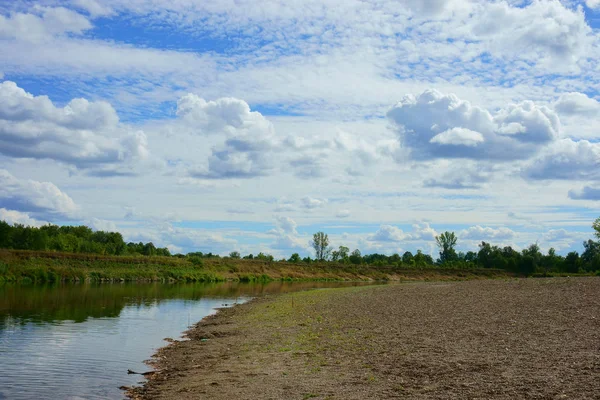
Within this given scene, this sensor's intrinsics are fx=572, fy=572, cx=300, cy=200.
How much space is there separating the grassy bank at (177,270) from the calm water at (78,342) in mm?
35436

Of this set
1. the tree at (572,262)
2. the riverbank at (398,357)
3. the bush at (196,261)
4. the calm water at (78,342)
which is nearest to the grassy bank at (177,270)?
the bush at (196,261)

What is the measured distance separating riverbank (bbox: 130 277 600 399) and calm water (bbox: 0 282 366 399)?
5.21 ft

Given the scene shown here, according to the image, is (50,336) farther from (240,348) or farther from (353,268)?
(353,268)

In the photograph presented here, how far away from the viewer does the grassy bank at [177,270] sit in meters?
81.5

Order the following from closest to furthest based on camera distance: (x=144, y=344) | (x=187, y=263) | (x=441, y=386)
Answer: (x=441, y=386) < (x=144, y=344) < (x=187, y=263)

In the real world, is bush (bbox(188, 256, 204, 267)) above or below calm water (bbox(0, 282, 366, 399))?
above

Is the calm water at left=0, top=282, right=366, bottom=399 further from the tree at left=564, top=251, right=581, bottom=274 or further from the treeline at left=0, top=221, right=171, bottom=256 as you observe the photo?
the tree at left=564, top=251, right=581, bottom=274

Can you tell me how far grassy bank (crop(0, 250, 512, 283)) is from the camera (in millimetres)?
81469

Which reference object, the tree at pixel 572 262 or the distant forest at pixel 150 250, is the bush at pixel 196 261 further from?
the tree at pixel 572 262

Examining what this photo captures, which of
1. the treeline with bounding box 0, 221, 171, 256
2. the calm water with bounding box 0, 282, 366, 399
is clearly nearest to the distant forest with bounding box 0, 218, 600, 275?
the treeline with bounding box 0, 221, 171, 256

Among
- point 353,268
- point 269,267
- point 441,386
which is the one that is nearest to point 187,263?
point 269,267

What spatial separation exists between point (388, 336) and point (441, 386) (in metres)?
8.88

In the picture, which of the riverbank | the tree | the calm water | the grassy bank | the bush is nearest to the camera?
the riverbank

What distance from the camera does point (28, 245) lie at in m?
123
